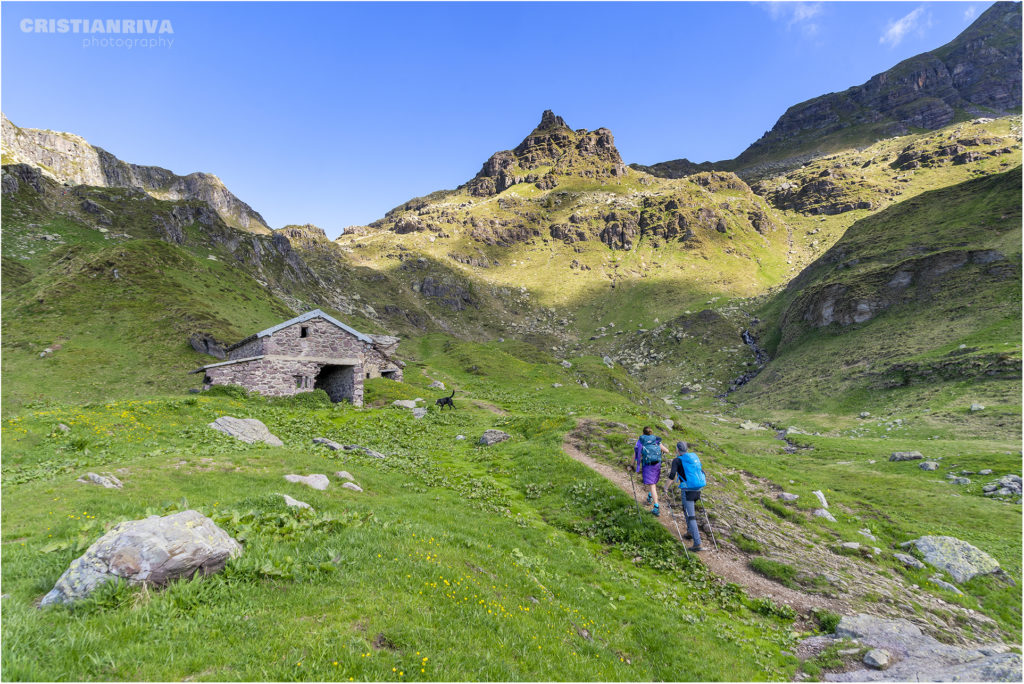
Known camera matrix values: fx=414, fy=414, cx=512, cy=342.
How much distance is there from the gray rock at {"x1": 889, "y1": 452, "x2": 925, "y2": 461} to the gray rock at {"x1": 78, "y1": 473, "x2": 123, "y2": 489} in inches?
1843

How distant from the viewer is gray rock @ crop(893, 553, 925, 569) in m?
16.3

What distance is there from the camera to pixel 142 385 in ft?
122

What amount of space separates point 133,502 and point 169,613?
712cm

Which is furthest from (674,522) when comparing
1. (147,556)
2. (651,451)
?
(147,556)

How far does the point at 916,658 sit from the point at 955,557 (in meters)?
10.7

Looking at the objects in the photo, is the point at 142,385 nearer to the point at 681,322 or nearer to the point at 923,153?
the point at 681,322

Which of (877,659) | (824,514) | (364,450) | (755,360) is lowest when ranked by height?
(824,514)

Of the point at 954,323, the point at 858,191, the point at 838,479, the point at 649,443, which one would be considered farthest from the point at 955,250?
the point at 858,191

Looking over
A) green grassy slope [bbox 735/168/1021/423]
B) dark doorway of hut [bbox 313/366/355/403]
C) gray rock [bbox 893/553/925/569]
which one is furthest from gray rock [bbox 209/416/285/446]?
green grassy slope [bbox 735/168/1021/423]

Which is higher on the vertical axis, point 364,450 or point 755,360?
point 364,450

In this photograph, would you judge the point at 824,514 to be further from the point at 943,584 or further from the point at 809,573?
the point at 809,573

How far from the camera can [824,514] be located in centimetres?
2003

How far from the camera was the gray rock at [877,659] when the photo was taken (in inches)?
380

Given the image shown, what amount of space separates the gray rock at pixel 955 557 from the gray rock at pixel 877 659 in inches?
Answer: 393
